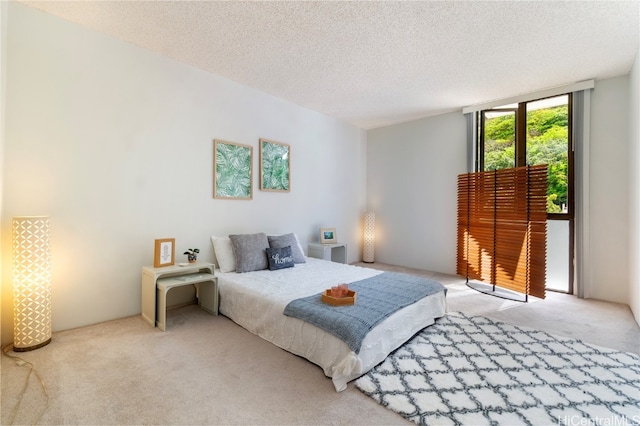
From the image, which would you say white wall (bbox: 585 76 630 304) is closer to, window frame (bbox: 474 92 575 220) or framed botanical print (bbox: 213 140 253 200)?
window frame (bbox: 474 92 575 220)

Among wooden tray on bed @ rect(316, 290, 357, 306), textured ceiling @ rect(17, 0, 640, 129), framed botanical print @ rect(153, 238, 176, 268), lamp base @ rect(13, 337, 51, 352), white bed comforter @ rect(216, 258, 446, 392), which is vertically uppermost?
textured ceiling @ rect(17, 0, 640, 129)

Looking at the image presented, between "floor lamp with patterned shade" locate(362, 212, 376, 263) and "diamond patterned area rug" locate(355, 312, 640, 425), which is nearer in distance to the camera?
"diamond patterned area rug" locate(355, 312, 640, 425)

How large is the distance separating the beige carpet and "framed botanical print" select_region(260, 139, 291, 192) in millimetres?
2057

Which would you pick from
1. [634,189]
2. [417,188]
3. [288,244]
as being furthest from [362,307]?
[417,188]

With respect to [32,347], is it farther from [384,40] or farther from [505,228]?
[505,228]

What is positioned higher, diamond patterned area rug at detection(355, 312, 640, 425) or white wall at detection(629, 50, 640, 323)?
white wall at detection(629, 50, 640, 323)

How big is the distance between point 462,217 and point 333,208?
219 cm

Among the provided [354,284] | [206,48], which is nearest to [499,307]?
[354,284]

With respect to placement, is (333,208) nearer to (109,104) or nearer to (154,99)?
(154,99)

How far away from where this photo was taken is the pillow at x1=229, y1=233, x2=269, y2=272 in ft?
11.4

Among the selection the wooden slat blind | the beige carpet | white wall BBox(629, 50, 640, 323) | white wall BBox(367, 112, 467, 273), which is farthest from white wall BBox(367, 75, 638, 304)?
the beige carpet

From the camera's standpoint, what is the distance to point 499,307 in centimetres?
346

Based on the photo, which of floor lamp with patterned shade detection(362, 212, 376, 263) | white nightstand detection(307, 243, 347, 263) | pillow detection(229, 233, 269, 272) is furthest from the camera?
floor lamp with patterned shade detection(362, 212, 376, 263)

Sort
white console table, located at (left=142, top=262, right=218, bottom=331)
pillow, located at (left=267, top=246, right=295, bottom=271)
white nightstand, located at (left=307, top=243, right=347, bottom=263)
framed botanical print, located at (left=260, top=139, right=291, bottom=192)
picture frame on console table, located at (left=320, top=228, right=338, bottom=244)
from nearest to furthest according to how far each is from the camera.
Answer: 1. white console table, located at (left=142, top=262, right=218, bottom=331)
2. pillow, located at (left=267, top=246, right=295, bottom=271)
3. framed botanical print, located at (left=260, top=139, right=291, bottom=192)
4. white nightstand, located at (left=307, top=243, right=347, bottom=263)
5. picture frame on console table, located at (left=320, top=228, right=338, bottom=244)
